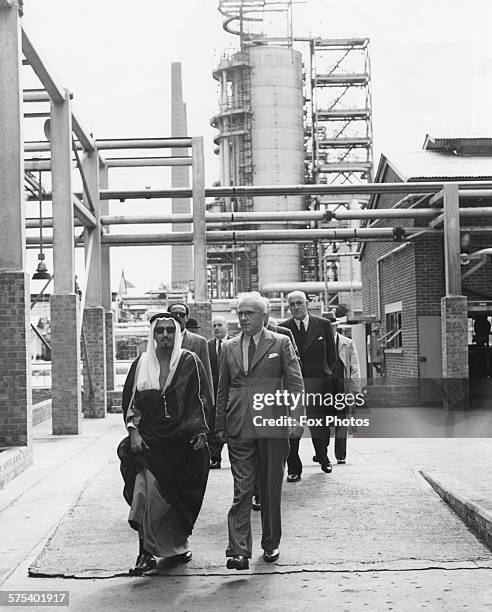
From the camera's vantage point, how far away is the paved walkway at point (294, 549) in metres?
5.76

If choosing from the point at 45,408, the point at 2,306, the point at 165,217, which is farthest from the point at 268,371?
the point at 165,217

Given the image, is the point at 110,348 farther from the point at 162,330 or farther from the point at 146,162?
the point at 162,330

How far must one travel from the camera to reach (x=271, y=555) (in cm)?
659

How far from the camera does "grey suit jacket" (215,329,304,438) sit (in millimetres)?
6742

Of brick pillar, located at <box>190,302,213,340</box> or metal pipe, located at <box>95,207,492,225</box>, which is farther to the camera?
metal pipe, located at <box>95,207,492,225</box>

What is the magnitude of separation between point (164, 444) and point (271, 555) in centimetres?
102

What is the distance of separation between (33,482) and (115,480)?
3.45 feet

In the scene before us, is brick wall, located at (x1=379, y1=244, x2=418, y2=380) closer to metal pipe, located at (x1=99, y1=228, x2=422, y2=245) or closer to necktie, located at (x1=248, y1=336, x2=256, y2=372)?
metal pipe, located at (x1=99, y1=228, x2=422, y2=245)

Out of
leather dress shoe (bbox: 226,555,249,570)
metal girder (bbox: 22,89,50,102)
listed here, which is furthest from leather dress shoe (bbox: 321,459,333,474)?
metal girder (bbox: 22,89,50,102)

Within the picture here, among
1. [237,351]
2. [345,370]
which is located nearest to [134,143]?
[345,370]

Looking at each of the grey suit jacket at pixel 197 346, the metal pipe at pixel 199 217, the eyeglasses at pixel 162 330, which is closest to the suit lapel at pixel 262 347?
the eyeglasses at pixel 162 330

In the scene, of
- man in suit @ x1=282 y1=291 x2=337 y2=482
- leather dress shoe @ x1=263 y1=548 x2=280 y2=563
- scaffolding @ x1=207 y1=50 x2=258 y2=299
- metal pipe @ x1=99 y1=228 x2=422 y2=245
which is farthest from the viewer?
scaffolding @ x1=207 y1=50 x2=258 y2=299

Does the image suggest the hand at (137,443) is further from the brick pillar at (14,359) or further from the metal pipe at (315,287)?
the metal pipe at (315,287)

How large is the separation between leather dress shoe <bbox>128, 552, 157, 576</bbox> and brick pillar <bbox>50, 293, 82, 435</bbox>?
1021 centimetres
